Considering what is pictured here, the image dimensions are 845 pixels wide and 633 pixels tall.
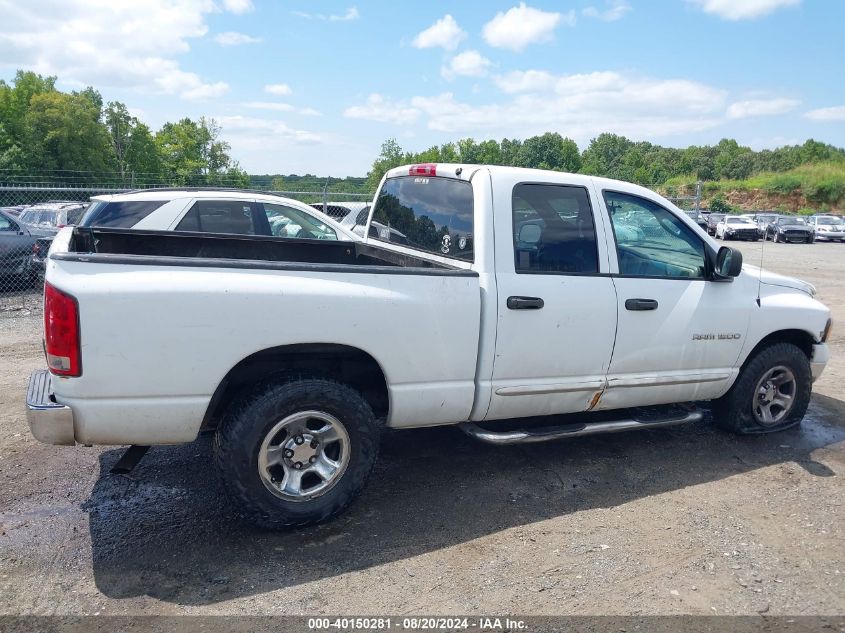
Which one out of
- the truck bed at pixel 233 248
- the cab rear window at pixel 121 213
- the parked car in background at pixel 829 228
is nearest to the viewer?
the truck bed at pixel 233 248

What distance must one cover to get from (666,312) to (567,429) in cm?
108

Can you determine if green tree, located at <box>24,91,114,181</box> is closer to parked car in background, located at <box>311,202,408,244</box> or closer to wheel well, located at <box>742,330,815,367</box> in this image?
parked car in background, located at <box>311,202,408,244</box>

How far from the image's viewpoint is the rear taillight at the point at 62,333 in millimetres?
3077

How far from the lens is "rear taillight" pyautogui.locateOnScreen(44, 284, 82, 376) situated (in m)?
3.08

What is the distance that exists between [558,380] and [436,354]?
910mm

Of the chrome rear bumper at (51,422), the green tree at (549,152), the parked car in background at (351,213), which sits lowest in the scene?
the chrome rear bumper at (51,422)

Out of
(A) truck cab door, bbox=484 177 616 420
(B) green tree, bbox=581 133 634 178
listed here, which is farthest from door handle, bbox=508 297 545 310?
(B) green tree, bbox=581 133 634 178

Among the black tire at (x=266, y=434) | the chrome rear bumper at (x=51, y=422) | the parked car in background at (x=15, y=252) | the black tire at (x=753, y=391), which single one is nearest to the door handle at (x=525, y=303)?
the black tire at (x=266, y=434)

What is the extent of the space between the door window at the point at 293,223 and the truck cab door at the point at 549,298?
499cm

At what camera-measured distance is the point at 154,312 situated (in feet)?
10.4

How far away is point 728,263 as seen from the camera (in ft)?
15.2

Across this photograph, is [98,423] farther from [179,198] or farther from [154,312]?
[179,198]

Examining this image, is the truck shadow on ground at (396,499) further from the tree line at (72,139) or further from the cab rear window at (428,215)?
the tree line at (72,139)

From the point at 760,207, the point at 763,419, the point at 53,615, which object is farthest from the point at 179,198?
the point at 760,207
